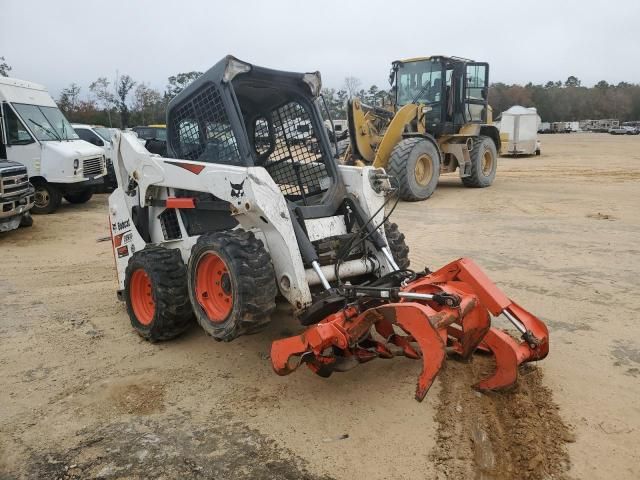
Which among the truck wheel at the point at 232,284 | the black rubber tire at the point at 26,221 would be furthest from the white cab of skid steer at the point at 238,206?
the black rubber tire at the point at 26,221

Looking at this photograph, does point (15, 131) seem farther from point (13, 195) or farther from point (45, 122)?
point (13, 195)

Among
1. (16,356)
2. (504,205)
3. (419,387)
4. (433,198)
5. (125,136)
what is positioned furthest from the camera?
(433,198)

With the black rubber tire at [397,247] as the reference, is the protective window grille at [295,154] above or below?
above

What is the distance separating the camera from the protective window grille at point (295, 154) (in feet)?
15.4

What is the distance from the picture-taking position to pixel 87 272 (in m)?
6.82

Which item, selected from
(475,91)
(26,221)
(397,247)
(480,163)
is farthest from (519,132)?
(397,247)

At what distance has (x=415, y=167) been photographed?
37.3ft

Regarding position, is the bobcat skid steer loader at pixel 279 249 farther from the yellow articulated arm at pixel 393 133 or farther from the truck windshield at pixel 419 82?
the truck windshield at pixel 419 82

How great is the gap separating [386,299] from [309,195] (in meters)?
1.71

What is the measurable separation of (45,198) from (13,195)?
8.84ft

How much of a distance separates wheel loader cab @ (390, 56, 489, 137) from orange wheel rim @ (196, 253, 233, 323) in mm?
9218

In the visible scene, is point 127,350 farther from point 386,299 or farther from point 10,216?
point 10,216

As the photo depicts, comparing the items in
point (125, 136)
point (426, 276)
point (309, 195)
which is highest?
point (125, 136)

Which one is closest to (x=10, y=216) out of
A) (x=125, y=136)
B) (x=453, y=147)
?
(x=125, y=136)
